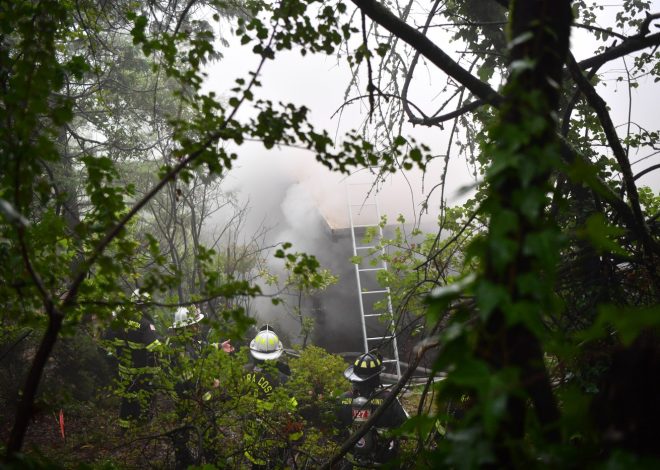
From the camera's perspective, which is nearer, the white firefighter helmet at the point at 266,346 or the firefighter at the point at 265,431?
the firefighter at the point at 265,431

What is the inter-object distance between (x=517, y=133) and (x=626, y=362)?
0.50m

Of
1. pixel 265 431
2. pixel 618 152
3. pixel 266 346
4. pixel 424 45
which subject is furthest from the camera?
pixel 266 346

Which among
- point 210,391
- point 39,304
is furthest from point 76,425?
point 39,304

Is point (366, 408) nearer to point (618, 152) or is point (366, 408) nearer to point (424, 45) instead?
point (618, 152)

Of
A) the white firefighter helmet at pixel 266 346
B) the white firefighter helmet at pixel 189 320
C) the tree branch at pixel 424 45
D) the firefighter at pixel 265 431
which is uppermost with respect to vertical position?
the tree branch at pixel 424 45

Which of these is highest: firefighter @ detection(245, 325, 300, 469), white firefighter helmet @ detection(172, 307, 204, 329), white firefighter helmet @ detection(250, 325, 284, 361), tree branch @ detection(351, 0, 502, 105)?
tree branch @ detection(351, 0, 502, 105)

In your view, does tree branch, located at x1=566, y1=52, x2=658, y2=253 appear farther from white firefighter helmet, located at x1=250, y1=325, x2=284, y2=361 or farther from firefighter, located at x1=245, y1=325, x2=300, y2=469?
white firefighter helmet, located at x1=250, y1=325, x2=284, y2=361

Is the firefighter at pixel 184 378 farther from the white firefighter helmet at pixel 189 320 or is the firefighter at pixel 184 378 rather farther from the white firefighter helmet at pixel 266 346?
the white firefighter helmet at pixel 266 346

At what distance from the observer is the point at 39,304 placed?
63.2 inches

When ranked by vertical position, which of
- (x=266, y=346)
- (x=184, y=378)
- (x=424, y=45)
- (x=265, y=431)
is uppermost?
(x=424, y=45)

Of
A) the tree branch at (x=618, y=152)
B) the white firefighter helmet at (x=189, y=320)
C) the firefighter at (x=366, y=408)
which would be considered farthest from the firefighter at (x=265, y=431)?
the tree branch at (x=618, y=152)

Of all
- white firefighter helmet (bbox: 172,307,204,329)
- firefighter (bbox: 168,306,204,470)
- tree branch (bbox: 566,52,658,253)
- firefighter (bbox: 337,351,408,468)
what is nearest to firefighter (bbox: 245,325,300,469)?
firefighter (bbox: 168,306,204,470)

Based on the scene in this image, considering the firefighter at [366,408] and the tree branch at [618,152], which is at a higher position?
the tree branch at [618,152]

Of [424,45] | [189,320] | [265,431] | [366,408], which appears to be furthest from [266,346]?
[424,45]
